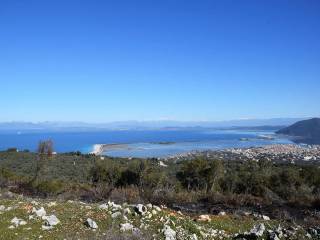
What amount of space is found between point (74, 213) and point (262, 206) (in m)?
11.2

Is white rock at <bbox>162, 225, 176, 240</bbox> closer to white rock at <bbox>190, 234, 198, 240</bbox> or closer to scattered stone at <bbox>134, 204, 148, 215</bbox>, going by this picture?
white rock at <bbox>190, 234, 198, 240</bbox>

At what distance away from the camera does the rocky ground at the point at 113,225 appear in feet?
42.9

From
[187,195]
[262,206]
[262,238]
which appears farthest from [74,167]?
[262,238]

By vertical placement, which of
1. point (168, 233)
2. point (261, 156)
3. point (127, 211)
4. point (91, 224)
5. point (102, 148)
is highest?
point (127, 211)

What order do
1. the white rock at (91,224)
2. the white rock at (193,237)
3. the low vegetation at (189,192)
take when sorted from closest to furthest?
the white rock at (193,237) < the white rock at (91,224) < the low vegetation at (189,192)

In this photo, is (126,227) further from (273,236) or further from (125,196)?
(125,196)

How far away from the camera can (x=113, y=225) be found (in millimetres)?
13781

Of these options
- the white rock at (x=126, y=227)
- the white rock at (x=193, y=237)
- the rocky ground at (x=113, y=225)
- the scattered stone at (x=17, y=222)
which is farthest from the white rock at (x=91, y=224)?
the white rock at (x=193, y=237)

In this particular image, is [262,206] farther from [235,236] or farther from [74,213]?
[74,213]

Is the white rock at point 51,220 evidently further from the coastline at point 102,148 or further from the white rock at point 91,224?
the coastline at point 102,148

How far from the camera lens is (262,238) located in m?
13.5

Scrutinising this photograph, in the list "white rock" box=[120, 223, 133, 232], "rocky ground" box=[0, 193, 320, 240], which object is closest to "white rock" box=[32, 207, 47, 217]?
"rocky ground" box=[0, 193, 320, 240]

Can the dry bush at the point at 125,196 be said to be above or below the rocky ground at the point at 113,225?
below

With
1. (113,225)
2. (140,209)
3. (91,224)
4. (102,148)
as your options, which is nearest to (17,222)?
(91,224)
